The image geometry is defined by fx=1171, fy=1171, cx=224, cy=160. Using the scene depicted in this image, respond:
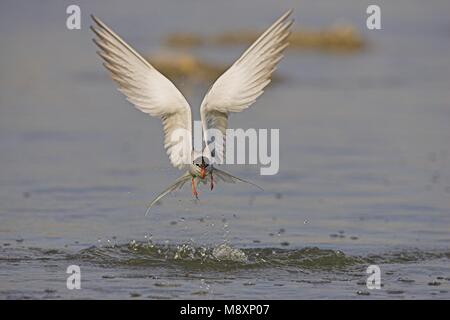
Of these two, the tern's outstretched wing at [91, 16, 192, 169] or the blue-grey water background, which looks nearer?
the tern's outstretched wing at [91, 16, 192, 169]

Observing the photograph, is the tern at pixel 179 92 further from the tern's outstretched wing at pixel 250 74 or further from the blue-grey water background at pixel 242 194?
the blue-grey water background at pixel 242 194

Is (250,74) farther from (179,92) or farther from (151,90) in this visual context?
(151,90)

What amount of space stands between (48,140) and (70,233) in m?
4.50

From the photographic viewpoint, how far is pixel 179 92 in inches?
350

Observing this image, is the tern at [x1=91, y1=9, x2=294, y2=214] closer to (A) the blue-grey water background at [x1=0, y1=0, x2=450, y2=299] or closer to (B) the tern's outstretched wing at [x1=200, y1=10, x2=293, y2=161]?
(B) the tern's outstretched wing at [x1=200, y1=10, x2=293, y2=161]

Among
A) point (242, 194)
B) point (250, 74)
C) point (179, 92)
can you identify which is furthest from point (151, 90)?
point (242, 194)

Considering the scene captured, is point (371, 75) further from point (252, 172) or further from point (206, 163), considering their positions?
point (206, 163)

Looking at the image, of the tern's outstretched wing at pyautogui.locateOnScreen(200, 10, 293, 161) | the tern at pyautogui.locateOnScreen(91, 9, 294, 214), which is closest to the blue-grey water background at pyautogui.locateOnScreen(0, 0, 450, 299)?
the tern at pyautogui.locateOnScreen(91, 9, 294, 214)

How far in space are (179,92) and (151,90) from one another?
223 mm

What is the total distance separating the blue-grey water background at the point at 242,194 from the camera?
8.96 m

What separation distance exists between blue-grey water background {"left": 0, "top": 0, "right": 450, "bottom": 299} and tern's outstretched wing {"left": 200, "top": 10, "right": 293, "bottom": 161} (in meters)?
1.27

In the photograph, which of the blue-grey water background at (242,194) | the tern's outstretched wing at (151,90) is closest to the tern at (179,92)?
the tern's outstretched wing at (151,90)

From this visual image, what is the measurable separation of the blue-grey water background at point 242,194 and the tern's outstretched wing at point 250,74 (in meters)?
1.27

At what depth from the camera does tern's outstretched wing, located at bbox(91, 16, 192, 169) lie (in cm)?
884
